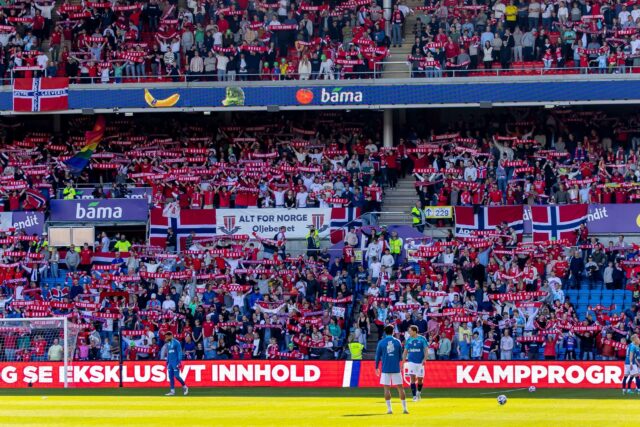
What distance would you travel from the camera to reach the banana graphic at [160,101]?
4834 cm

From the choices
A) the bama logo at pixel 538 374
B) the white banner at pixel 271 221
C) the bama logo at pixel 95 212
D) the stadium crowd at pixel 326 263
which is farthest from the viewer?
the bama logo at pixel 95 212

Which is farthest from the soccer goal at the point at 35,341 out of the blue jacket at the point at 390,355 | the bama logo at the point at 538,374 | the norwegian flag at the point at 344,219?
the blue jacket at the point at 390,355

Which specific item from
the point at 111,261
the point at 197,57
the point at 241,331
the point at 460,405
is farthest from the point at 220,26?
the point at 460,405

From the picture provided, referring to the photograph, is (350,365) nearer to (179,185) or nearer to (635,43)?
(179,185)

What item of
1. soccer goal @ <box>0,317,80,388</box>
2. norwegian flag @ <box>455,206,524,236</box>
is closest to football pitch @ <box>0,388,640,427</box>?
soccer goal @ <box>0,317,80,388</box>

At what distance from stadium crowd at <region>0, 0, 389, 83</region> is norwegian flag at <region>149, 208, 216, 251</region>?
5.02 meters

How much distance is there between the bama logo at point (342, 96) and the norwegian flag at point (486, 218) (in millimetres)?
5346

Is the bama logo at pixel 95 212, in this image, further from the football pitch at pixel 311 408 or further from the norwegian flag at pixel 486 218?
the football pitch at pixel 311 408

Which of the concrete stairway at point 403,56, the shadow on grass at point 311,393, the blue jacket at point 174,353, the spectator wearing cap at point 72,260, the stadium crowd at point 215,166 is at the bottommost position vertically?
the shadow on grass at point 311,393

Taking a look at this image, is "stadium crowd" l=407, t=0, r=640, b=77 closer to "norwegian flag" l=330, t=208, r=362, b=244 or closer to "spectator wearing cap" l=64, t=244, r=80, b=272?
"norwegian flag" l=330, t=208, r=362, b=244

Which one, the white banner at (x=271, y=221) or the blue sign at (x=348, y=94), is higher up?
the blue sign at (x=348, y=94)

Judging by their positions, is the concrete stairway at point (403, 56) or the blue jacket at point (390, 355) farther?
the concrete stairway at point (403, 56)

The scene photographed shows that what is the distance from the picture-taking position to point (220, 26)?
163 feet

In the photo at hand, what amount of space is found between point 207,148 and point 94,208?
4676 mm
